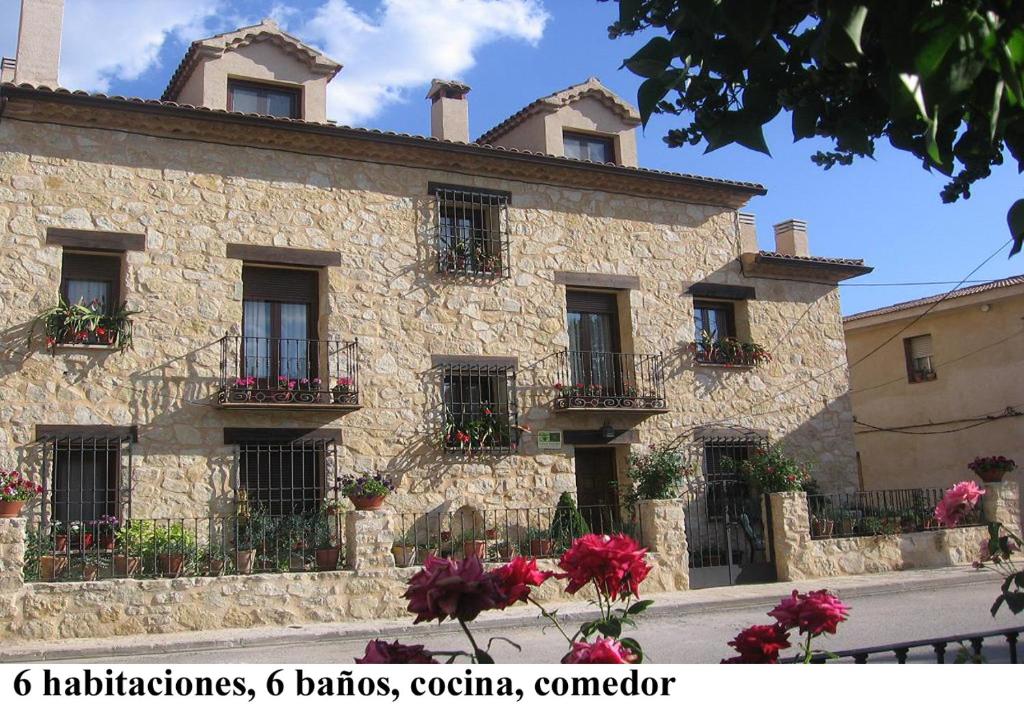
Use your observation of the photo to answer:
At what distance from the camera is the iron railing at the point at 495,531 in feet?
42.5

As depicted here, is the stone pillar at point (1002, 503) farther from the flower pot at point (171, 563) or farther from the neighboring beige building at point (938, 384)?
the flower pot at point (171, 563)

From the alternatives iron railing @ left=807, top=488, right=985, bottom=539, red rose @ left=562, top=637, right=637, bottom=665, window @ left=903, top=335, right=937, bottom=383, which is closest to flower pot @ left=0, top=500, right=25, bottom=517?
red rose @ left=562, top=637, right=637, bottom=665

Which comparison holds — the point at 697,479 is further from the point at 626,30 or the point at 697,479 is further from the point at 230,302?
the point at 626,30

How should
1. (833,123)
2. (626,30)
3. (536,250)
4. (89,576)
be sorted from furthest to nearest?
(536,250) → (89,576) → (626,30) → (833,123)

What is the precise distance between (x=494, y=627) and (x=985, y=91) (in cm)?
969

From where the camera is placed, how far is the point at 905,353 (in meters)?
22.9

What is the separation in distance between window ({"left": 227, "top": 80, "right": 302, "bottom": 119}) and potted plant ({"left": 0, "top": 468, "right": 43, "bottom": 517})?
6.40 m

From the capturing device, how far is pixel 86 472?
39.6 ft

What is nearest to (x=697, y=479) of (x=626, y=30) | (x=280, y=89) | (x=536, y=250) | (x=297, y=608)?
(x=536, y=250)

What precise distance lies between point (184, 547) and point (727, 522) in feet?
25.2

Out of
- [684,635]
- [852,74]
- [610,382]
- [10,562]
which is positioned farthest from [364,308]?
[852,74]

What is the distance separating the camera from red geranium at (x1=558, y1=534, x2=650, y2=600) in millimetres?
2721

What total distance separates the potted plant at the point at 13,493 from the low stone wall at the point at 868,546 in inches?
404

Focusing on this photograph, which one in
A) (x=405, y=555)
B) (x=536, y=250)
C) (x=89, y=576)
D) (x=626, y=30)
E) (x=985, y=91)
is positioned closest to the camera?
(x=985, y=91)
